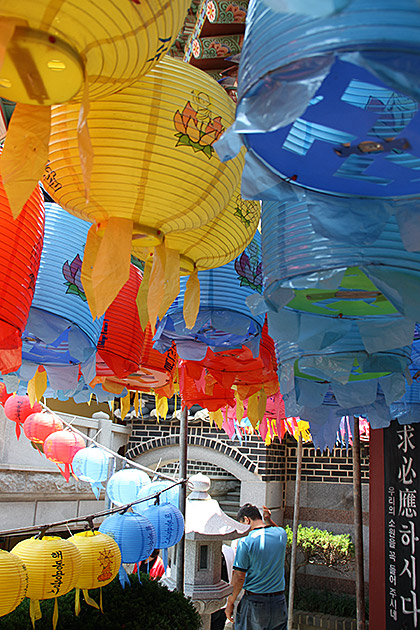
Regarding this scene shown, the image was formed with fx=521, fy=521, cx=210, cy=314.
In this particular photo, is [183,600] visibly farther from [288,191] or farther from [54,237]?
[288,191]

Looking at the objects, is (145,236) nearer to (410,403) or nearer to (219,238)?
(219,238)

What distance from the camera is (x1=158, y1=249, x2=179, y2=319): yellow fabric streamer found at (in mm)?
888

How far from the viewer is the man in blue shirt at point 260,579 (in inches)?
128

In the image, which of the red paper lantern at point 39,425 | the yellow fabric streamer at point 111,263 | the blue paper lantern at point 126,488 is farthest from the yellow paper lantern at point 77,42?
the blue paper lantern at point 126,488

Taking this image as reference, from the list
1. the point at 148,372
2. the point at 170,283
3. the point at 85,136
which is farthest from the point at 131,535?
the point at 85,136

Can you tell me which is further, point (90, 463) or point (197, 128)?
point (90, 463)

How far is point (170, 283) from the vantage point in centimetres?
89

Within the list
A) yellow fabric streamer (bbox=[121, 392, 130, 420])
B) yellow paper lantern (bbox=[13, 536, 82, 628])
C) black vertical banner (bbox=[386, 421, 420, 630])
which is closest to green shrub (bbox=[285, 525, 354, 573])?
black vertical banner (bbox=[386, 421, 420, 630])

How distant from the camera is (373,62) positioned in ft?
1.46

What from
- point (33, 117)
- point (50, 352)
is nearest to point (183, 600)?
point (50, 352)

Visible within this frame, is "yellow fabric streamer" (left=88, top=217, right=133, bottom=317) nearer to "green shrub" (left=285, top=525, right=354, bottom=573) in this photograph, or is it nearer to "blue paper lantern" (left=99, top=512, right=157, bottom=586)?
"blue paper lantern" (left=99, top=512, right=157, bottom=586)

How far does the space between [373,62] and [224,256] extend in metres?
0.64

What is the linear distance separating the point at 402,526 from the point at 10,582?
7.76 feet

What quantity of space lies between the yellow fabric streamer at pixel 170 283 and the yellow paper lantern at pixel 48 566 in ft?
6.40
